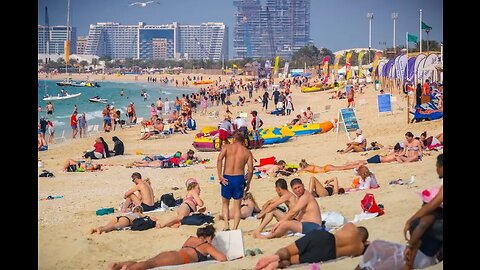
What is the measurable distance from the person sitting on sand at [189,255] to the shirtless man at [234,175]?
48 centimetres

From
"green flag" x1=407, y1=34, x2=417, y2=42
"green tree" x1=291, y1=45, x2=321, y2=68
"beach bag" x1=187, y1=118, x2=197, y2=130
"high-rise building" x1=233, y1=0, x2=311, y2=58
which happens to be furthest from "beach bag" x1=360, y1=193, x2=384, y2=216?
"beach bag" x1=187, y1=118, x2=197, y2=130

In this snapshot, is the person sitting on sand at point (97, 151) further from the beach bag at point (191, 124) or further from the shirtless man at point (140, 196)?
the shirtless man at point (140, 196)

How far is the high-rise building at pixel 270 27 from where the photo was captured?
7.54 m

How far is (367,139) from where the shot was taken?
1047 centimetres

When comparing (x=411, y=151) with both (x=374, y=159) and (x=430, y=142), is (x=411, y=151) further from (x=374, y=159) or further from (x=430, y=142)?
(x=374, y=159)

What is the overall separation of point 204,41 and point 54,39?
162 centimetres

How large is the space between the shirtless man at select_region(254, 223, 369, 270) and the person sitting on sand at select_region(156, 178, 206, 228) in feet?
4.46

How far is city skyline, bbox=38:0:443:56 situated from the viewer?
664 cm


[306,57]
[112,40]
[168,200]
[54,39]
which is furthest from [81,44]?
[306,57]

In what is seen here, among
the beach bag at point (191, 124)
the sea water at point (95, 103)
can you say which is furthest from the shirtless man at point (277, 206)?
the beach bag at point (191, 124)
